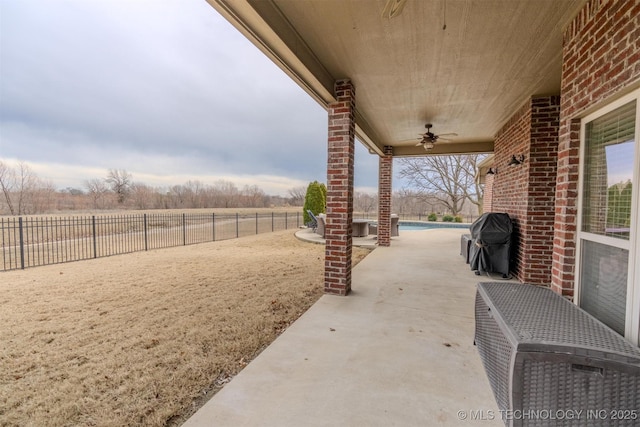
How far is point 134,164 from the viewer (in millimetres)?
22453

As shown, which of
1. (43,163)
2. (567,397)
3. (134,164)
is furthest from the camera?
(134,164)

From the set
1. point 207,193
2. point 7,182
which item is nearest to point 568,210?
point 7,182

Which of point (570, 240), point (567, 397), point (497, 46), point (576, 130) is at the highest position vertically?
point (497, 46)

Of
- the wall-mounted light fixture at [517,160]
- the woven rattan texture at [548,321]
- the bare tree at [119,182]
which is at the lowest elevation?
the woven rattan texture at [548,321]

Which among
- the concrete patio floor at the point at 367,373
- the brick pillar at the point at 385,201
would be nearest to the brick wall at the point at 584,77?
the concrete patio floor at the point at 367,373

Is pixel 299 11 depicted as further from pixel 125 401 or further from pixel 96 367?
pixel 96 367

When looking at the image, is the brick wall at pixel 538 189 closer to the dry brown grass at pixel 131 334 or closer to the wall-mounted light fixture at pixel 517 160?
the wall-mounted light fixture at pixel 517 160

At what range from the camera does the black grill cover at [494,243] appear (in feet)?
15.4

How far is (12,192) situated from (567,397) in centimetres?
2260

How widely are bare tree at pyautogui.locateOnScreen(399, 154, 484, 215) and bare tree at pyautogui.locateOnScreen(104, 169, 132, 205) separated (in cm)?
2261

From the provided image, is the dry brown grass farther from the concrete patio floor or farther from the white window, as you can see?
the white window

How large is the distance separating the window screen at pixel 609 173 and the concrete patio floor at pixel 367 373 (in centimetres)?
143

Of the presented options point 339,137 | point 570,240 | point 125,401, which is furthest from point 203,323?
point 570,240

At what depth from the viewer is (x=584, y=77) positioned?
2104 mm
